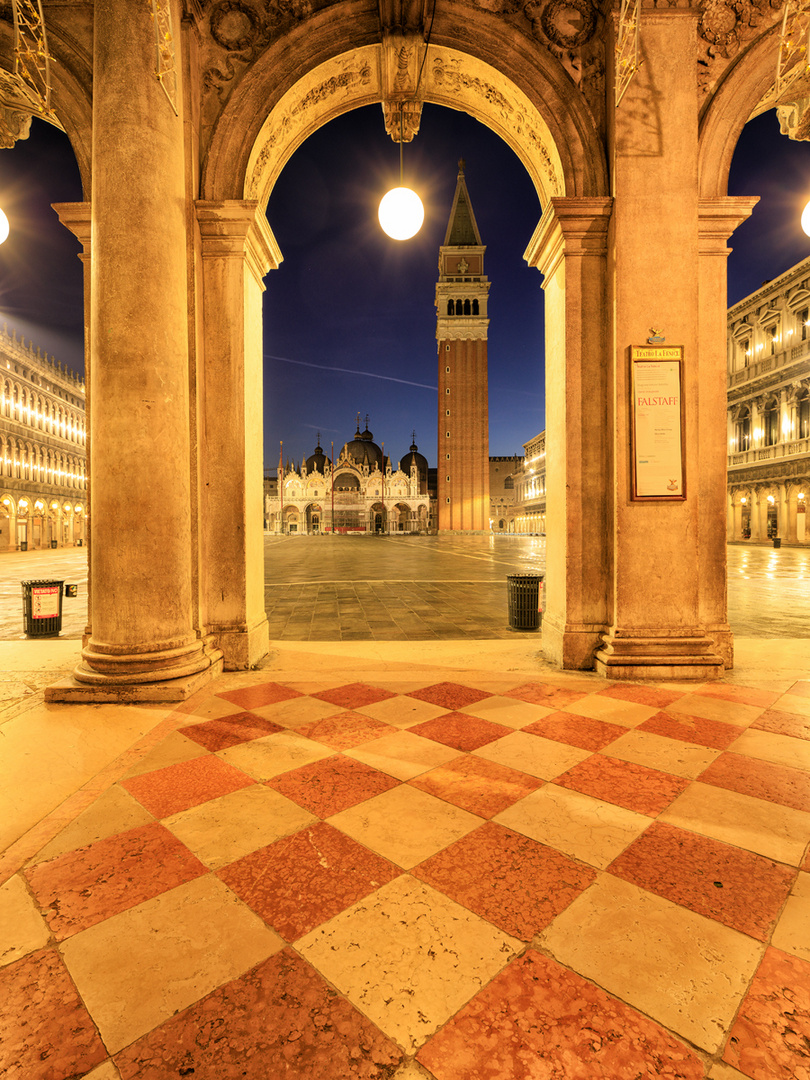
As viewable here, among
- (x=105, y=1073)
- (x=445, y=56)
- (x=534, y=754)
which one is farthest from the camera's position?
(x=445, y=56)

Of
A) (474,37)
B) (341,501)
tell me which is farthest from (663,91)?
(341,501)

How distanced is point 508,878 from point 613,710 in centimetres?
222

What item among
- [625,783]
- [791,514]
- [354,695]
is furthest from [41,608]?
[791,514]

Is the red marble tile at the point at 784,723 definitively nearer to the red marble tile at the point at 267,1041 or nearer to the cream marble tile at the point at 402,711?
the cream marble tile at the point at 402,711

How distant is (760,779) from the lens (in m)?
2.84

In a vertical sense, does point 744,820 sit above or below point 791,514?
below

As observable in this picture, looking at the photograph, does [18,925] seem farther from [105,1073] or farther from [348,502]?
[348,502]

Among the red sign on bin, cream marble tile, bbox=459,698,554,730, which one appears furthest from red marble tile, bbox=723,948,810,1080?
the red sign on bin

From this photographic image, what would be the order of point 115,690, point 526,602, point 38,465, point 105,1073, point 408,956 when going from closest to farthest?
point 105,1073 < point 408,956 < point 115,690 < point 526,602 < point 38,465

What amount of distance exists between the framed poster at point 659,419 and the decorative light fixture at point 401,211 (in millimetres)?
2631

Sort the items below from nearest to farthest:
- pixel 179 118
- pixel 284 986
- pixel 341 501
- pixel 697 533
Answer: pixel 284 986 < pixel 179 118 < pixel 697 533 < pixel 341 501

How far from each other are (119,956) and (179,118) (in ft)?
19.6

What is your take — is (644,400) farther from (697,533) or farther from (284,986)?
(284,986)

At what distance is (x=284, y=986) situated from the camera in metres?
1.56
